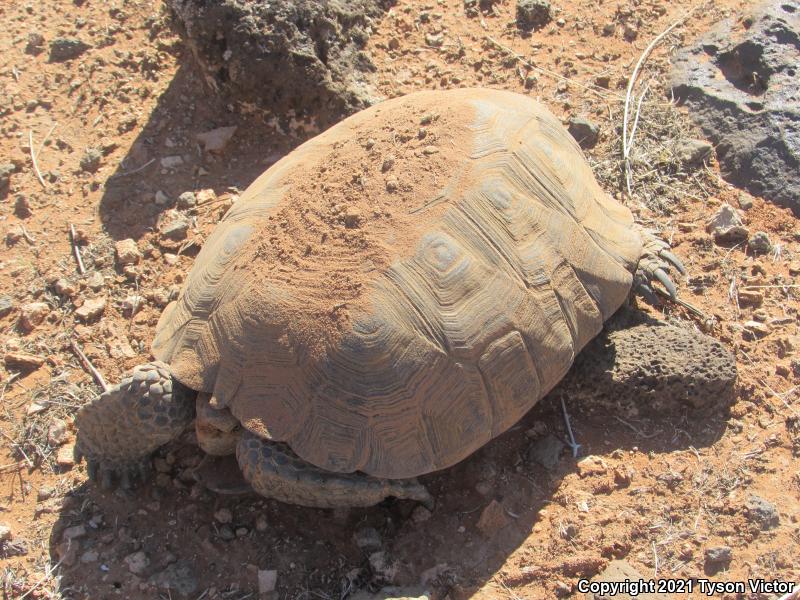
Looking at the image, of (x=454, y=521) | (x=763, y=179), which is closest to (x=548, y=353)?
(x=454, y=521)

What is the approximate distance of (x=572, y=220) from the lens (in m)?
3.52

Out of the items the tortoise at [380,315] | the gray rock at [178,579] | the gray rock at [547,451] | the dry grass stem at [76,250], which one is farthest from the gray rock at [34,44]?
the gray rock at [547,451]

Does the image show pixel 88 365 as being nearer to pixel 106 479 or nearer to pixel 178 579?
pixel 106 479

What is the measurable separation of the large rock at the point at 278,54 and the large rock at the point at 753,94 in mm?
2293

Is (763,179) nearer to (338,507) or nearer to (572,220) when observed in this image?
(572,220)

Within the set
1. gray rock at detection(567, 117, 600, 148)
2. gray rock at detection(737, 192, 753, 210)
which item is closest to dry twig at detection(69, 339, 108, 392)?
gray rock at detection(567, 117, 600, 148)

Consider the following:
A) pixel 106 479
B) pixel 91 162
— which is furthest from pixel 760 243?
pixel 91 162

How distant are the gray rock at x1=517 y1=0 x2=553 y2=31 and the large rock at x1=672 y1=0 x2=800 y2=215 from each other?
106cm

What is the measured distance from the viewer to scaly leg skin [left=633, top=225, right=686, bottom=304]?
13.1ft

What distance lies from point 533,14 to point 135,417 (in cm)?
433

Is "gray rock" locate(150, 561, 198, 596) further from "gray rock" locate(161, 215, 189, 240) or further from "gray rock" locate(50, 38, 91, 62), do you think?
"gray rock" locate(50, 38, 91, 62)

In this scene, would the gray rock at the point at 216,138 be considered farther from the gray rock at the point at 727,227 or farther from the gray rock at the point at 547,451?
the gray rock at the point at 727,227

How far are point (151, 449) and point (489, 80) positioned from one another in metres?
3.52

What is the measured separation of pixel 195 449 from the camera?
12.4ft
